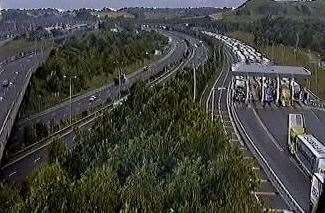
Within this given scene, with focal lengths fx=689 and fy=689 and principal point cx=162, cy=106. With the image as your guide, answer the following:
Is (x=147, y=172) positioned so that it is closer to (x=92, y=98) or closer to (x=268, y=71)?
(x=268, y=71)

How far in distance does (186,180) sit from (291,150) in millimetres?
12973

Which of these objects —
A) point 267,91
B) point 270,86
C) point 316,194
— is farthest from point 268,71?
point 316,194

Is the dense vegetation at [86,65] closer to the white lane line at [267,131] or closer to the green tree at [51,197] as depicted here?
the white lane line at [267,131]

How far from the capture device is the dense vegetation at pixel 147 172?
1680 cm

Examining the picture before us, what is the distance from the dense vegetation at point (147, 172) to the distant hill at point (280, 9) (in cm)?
12154

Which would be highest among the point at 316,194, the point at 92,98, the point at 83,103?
the point at 316,194

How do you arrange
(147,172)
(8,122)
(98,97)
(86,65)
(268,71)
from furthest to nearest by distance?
(86,65)
(98,97)
(268,71)
(8,122)
(147,172)

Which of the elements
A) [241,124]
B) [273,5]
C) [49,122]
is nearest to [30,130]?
[49,122]

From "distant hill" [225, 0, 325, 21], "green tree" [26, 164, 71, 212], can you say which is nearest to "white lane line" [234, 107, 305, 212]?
"green tree" [26, 164, 71, 212]

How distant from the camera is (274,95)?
4691 cm

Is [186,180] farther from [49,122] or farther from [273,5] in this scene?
[273,5]

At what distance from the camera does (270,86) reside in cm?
4941

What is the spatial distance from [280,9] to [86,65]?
109m

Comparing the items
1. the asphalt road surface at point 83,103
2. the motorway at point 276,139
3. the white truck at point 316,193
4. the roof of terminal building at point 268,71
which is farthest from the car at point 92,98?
the white truck at point 316,193
